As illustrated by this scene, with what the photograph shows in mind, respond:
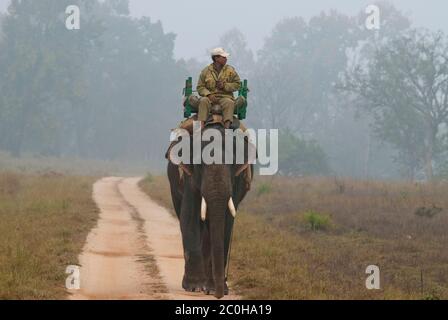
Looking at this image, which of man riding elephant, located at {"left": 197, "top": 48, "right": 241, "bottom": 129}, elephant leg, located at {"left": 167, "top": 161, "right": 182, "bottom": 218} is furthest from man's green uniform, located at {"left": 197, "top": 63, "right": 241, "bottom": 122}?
elephant leg, located at {"left": 167, "top": 161, "right": 182, "bottom": 218}

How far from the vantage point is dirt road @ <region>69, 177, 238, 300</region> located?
1111cm

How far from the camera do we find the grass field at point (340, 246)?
11773 mm

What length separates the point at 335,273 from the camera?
13.3 meters

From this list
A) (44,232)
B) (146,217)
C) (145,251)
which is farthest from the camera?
(146,217)

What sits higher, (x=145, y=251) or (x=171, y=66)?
(x=171, y=66)

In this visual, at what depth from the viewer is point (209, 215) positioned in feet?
34.1

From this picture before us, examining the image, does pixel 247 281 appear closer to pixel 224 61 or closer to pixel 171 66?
pixel 224 61

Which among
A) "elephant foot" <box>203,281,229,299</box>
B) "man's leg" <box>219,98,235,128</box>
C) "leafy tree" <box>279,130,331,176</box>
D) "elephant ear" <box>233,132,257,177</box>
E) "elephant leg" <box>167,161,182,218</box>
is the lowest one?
"elephant foot" <box>203,281,229,299</box>

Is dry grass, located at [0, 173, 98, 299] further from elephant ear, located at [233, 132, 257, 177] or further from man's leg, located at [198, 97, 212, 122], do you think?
man's leg, located at [198, 97, 212, 122]

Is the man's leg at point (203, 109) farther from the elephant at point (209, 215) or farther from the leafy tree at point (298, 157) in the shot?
the leafy tree at point (298, 157)

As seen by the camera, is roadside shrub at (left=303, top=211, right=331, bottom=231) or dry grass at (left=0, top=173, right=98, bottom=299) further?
roadside shrub at (left=303, top=211, right=331, bottom=231)
